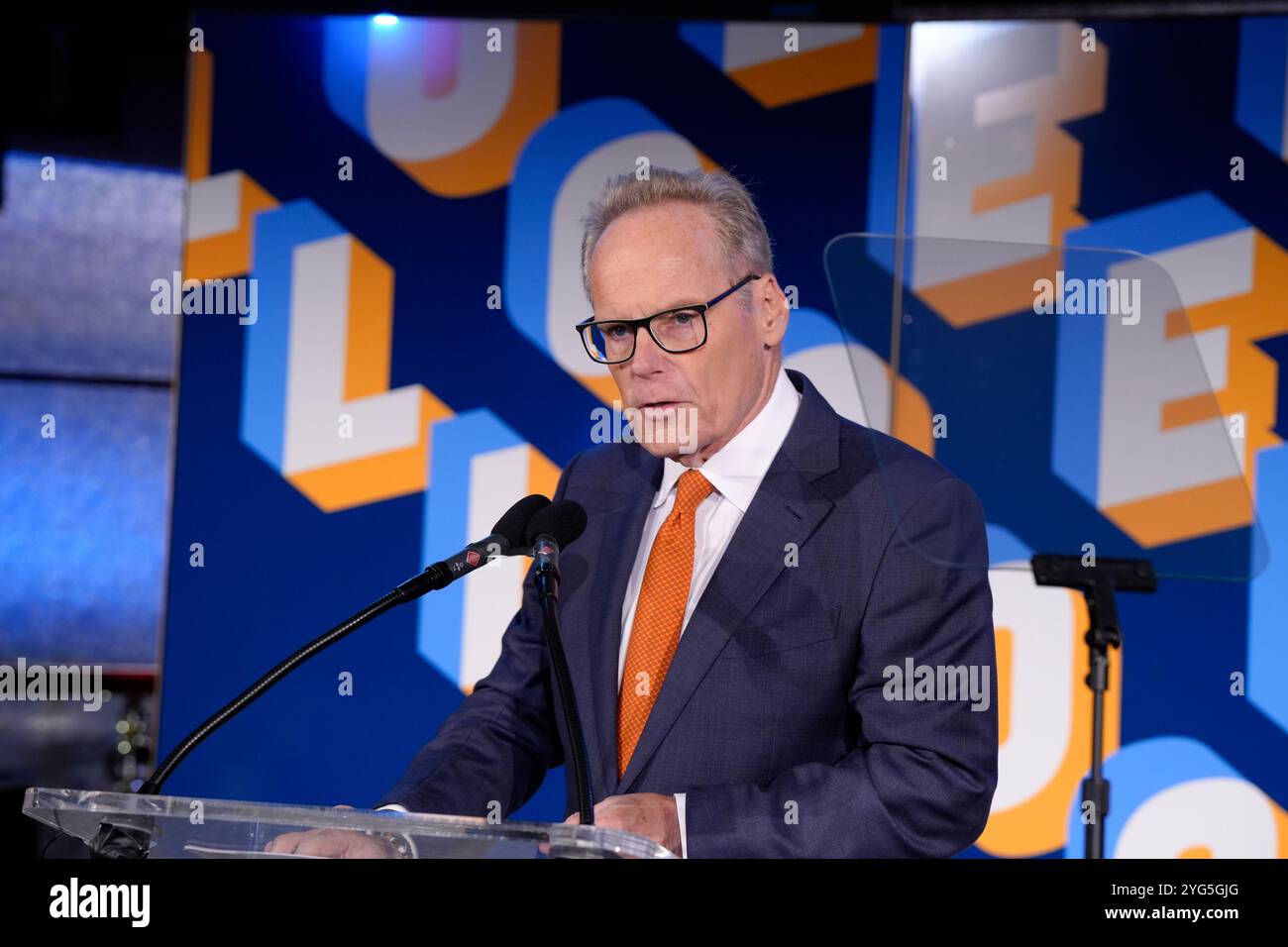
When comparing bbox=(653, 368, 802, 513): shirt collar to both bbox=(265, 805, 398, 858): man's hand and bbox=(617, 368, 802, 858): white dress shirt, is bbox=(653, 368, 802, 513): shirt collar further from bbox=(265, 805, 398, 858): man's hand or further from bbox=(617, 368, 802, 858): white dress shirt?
bbox=(265, 805, 398, 858): man's hand

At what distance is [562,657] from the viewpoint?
1.45 meters

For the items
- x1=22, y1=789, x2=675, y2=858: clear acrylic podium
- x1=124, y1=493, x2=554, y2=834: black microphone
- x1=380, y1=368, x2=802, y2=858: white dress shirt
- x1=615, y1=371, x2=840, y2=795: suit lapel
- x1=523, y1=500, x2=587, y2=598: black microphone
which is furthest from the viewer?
x1=380, y1=368, x2=802, y2=858: white dress shirt

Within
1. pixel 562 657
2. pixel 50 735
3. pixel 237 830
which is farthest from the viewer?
pixel 50 735

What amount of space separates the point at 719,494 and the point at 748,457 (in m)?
0.08

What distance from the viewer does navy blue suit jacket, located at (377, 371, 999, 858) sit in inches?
68.1

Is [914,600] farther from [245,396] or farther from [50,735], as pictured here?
[50,735]

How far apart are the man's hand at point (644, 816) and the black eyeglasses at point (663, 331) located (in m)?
0.69

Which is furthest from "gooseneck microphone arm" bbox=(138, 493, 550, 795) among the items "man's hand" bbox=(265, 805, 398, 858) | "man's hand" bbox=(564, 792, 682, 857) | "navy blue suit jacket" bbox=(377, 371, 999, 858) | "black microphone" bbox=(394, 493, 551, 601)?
"navy blue suit jacket" bbox=(377, 371, 999, 858)

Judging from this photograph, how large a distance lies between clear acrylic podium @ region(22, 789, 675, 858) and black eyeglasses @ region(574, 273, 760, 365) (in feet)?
3.07

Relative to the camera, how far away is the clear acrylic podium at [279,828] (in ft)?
3.94

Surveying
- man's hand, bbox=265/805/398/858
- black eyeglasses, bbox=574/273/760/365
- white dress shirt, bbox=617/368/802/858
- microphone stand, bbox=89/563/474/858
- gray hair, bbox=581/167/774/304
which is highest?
gray hair, bbox=581/167/774/304

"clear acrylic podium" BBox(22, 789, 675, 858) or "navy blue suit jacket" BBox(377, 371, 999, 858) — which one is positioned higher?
"navy blue suit jacket" BBox(377, 371, 999, 858)

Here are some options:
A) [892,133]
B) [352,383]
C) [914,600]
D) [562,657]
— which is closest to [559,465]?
[352,383]

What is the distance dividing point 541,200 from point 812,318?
Result: 2.67ft
